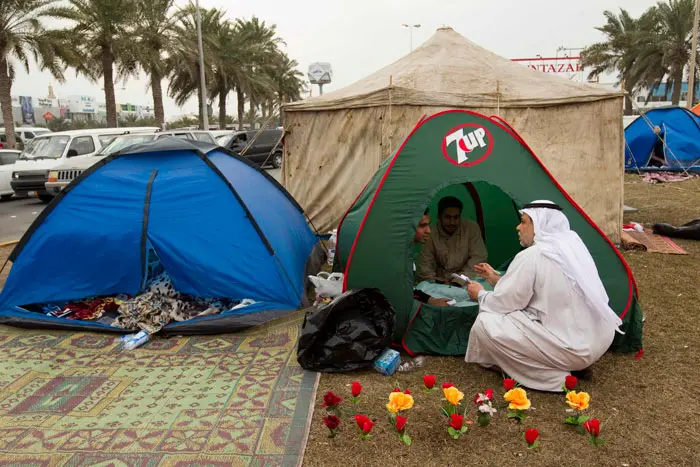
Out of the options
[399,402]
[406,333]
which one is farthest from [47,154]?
[399,402]

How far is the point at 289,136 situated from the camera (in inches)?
352

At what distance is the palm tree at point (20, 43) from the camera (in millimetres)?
18016

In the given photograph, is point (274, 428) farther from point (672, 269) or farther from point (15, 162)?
point (15, 162)

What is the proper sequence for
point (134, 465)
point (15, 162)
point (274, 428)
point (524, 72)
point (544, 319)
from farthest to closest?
point (15, 162) < point (524, 72) < point (544, 319) < point (274, 428) < point (134, 465)

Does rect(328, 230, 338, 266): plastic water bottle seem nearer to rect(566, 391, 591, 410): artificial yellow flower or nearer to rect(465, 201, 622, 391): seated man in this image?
rect(465, 201, 622, 391): seated man

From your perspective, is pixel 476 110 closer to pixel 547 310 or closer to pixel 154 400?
pixel 547 310

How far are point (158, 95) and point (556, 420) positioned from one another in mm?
24290

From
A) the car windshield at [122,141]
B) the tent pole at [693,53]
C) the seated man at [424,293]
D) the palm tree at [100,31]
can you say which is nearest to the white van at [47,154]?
the car windshield at [122,141]

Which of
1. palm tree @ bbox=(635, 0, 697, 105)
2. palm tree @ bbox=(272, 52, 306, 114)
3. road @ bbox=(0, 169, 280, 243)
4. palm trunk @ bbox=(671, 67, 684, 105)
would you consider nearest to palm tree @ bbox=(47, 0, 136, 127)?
road @ bbox=(0, 169, 280, 243)

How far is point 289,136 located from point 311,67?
26.5 metres

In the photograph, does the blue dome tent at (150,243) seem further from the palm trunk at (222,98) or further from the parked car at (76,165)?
the palm trunk at (222,98)

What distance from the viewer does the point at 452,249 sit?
5359mm

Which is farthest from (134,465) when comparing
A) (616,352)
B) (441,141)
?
(616,352)

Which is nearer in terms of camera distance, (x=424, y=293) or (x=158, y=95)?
(x=424, y=293)
